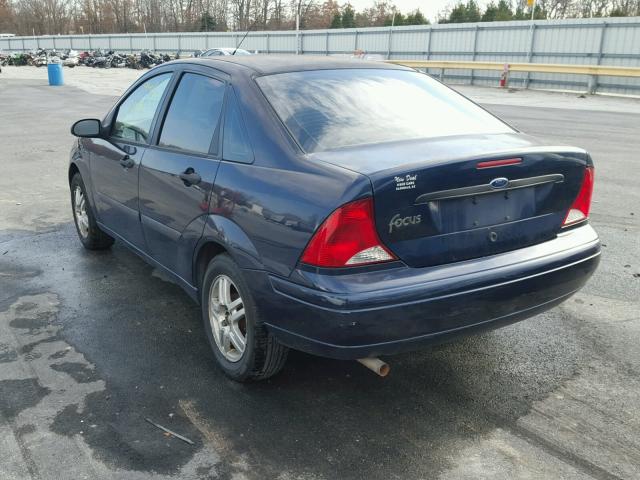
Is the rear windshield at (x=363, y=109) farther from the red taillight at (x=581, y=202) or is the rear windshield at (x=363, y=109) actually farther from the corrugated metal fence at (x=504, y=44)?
the corrugated metal fence at (x=504, y=44)

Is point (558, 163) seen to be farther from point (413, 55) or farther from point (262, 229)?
point (413, 55)

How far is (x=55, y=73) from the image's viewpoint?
2973cm

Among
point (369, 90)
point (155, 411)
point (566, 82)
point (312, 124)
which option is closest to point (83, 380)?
point (155, 411)

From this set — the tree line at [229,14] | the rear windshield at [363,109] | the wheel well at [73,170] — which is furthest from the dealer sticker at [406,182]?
the tree line at [229,14]

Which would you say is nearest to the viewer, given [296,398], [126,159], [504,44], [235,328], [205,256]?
[296,398]

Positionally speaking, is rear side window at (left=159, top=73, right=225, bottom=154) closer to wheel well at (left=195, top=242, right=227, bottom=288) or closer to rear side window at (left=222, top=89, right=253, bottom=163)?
rear side window at (left=222, top=89, right=253, bottom=163)

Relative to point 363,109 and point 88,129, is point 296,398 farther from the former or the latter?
point 88,129

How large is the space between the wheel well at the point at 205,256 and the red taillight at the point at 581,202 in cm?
187

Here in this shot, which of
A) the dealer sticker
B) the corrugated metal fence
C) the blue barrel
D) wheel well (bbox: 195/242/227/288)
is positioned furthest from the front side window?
the blue barrel

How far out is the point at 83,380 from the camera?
349cm

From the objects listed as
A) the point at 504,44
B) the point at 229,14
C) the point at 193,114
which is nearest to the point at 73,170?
the point at 193,114

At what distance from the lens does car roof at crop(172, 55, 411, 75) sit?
3654 millimetres

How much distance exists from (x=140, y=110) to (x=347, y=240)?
2.46 m

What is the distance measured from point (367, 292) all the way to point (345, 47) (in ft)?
129
